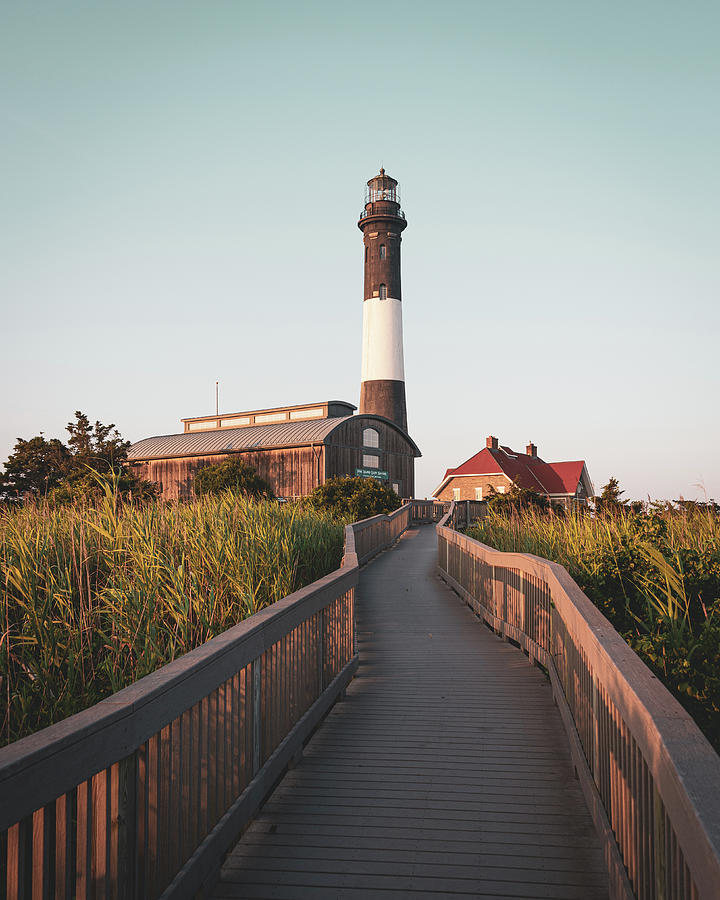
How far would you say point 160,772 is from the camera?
2861mm

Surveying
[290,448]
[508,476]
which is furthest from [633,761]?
[508,476]

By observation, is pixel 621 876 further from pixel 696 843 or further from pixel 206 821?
pixel 206 821

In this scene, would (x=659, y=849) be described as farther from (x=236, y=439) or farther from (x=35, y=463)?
(x=236, y=439)

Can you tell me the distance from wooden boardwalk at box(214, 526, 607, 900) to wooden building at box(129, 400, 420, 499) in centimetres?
3056

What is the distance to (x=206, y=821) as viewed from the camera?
133 inches

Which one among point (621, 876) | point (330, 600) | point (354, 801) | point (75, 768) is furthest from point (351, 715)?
point (75, 768)

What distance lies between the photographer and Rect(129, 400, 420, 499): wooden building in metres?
38.0

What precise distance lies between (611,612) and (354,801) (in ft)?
10.9

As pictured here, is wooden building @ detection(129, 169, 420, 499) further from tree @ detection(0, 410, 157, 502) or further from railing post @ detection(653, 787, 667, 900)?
railing post @ detection(653, 787, 667, 900)

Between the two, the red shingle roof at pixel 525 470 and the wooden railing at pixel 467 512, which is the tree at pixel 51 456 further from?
the red shingle roof at pixel 525 470

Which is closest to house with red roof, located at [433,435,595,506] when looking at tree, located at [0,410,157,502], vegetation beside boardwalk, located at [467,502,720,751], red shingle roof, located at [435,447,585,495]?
red shingle roof, located at [435,447,585,495]

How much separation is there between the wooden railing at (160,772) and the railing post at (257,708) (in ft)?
0.04

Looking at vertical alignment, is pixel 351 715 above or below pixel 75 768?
below

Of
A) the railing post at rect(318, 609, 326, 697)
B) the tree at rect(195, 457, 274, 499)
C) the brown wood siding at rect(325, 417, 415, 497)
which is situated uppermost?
the brown wood siding at rect(325, 417, 415, 497)
